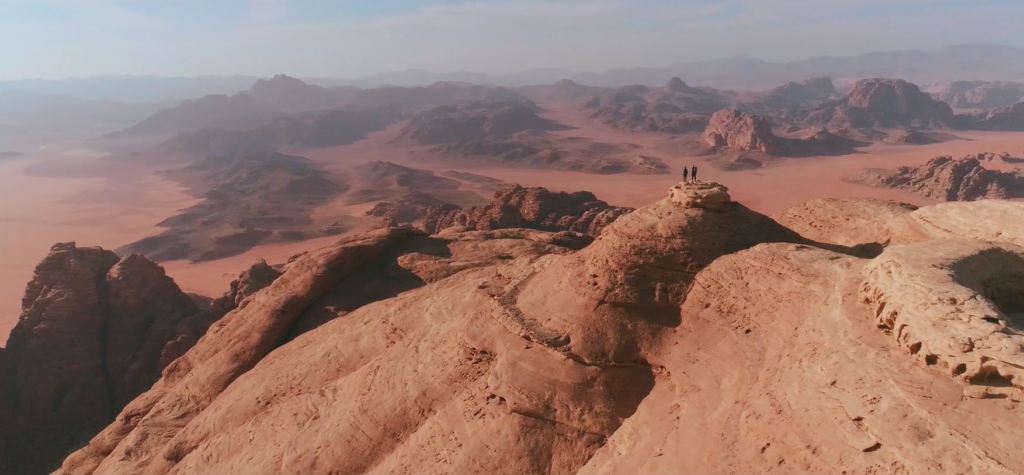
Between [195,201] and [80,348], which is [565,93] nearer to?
[195,201]

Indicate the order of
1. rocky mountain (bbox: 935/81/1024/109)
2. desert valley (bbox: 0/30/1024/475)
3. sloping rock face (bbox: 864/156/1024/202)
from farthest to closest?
rocky mountain (bbox: 935/81/1024/109) → sloping rock face (bbox: 864/156/1024/202) → desert valley (bbox: 0/30/1024/475)

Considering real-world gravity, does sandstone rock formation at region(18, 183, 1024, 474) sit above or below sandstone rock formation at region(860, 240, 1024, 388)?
below

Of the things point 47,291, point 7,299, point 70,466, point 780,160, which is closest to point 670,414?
point 70,466

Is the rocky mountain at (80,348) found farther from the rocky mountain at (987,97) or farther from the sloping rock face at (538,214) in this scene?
the rocky mountain at (987,97)

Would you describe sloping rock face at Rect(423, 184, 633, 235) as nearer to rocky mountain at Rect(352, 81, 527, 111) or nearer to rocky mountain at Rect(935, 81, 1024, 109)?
rocky mountain at Rect(352, 81, 527, 111)

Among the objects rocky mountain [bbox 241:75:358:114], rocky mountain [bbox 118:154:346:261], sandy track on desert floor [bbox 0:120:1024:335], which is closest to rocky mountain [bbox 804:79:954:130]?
sandy track on desert floor [bbox 0:120:1024:335]

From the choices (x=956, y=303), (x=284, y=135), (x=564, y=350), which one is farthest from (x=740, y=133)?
(x=284, y=135)
